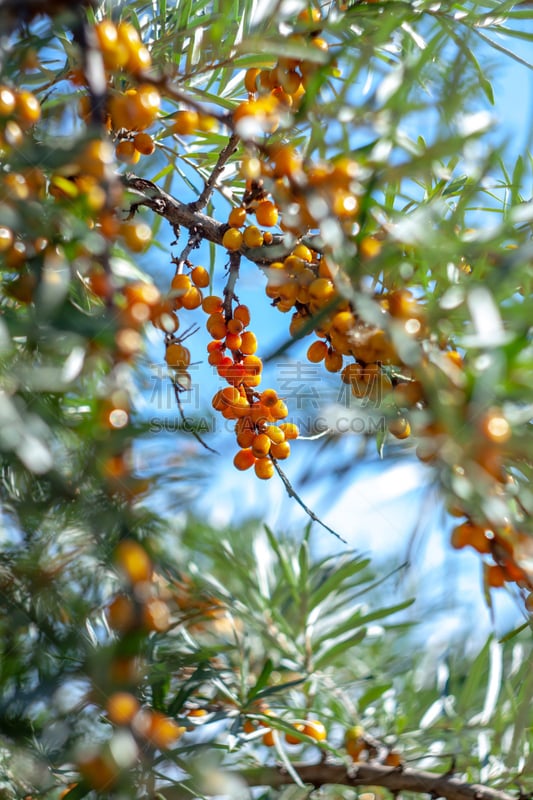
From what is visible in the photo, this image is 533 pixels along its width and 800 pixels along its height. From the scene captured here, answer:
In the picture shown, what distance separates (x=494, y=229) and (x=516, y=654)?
66 cm

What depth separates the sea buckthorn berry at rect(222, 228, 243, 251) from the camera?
22.2 inches

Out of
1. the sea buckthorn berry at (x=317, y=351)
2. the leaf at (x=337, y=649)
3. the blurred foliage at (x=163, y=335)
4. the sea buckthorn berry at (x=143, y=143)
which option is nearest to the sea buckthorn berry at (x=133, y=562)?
the blurred foliage at (x=163, y=335)

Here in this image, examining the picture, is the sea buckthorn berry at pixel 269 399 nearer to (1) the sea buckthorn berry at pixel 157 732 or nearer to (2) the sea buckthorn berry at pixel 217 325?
(2) the sea buckthorn berry at pixel 217 325

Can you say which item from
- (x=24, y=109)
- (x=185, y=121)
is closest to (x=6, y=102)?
(x=24, y=109)

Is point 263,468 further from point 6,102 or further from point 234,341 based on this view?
point 6,102

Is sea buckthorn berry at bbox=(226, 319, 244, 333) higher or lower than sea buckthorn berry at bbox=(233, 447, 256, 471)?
higher

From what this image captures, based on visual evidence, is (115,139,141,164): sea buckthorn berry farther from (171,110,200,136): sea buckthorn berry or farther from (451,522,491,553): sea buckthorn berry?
(451,522,491,553): sea buckthorn berry

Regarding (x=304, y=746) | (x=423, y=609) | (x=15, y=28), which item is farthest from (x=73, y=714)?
(x=423, y=609)

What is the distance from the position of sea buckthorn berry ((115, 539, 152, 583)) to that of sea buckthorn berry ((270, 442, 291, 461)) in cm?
29

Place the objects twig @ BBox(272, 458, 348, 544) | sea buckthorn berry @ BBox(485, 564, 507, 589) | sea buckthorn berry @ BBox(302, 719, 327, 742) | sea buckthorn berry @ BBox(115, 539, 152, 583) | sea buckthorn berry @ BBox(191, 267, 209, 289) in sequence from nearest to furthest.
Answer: sea buckthorn berry @ BBox(115, 539, 152, 583) → sea buckthorn berry @ BBox(485, 564, 507, 589) → twig @ BBox(272, 458, 348, 544) → sea buckthorn berry @ BBox(191, 267, 209, 289) → sea buckthorn berry @ BBox(302, 719, 327, 742)

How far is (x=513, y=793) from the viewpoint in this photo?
30.2 inches

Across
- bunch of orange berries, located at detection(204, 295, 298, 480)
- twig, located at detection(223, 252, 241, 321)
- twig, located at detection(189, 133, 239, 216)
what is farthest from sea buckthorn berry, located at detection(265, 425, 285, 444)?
twig, located at detection(189, 133, 239, 216)

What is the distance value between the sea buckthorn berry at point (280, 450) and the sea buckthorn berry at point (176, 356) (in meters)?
0.12

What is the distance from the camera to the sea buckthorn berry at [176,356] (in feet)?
1.80
